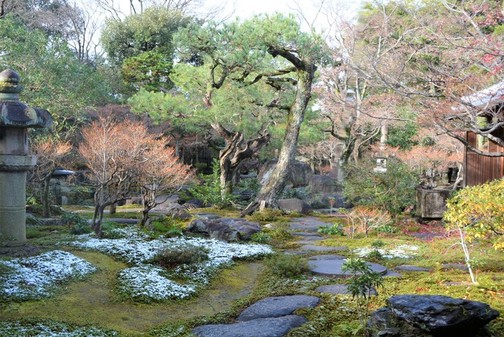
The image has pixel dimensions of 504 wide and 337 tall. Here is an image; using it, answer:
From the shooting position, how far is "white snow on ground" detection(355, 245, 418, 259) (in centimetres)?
926

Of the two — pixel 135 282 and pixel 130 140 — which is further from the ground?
pixel 130 140

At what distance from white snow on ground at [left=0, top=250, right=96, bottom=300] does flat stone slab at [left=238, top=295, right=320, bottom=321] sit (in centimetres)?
226

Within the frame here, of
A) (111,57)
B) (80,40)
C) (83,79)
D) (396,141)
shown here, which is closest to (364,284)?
(83,79)

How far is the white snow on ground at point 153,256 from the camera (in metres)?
6.68

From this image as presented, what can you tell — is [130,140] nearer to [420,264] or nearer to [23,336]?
[420,264]

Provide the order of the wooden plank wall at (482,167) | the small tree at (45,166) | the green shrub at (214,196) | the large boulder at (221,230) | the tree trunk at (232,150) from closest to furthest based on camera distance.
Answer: the large boulder at (221,230) → the small tree at (45,166) → the wooden plank wall at (482,167) → the green shrub at (214,196) → the tree trunk at (232,150)

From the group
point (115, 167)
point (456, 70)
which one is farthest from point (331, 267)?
point (456, 70)

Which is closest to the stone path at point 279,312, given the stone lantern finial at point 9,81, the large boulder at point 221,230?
the large boulder at point 221,230

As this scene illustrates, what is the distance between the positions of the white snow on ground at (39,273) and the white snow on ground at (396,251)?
4.97 metres

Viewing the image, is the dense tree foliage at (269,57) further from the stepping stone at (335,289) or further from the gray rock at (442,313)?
the gray rock at (442,313)

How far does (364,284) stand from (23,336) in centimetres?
331

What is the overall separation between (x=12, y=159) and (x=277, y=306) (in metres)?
4.14

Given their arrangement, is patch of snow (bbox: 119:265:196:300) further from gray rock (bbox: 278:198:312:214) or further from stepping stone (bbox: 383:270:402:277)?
gray rock (bbox: 278:198:312:214)

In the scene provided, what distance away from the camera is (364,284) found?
213 inches
